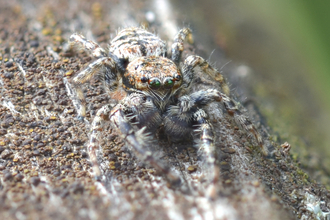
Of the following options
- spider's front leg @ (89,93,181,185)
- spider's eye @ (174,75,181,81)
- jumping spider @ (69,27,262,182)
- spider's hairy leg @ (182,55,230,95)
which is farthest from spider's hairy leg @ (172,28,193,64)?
spider's front leg @ (89,93,181,185)

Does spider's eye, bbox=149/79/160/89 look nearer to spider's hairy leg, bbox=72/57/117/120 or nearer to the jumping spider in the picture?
the jumping spider

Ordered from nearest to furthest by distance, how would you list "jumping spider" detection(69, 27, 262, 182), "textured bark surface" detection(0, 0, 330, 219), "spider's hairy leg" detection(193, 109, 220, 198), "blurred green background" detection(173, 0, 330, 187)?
"textured bark surface" detection(0, 0, 330, 219), "spider's hairy leg" detection(193, 109, 220, 198), "jumping spider" detection(69, 27, 262, 182), "blurred green background" detection(173, 0, 330, 187)

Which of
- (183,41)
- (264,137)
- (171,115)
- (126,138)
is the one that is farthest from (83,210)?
(183,41)

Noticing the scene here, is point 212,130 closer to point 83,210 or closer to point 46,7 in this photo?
point 83,210

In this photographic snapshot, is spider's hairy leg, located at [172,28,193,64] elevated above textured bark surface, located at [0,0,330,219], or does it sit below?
above

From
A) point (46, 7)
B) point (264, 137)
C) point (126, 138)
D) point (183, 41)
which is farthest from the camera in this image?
point (46, 7)

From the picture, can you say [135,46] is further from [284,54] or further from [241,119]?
→ [284,54]
